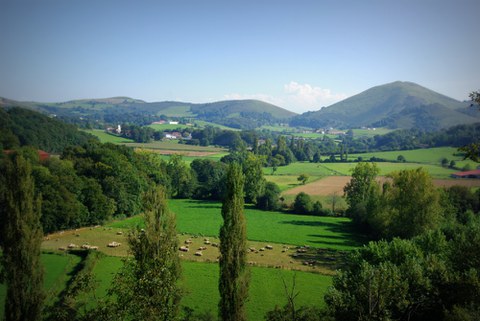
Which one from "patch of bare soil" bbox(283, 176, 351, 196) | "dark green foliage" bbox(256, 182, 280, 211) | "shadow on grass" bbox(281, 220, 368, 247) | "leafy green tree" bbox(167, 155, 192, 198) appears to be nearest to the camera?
"shadow on grass" bbox(281, 220, 368, 247)

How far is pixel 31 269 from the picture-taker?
18000 mm

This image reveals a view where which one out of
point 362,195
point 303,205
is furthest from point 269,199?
point 362,195

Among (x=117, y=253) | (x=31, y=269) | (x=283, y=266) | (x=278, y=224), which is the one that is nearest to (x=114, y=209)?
(x=117, y=253)

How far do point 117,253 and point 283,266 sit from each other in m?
18.8

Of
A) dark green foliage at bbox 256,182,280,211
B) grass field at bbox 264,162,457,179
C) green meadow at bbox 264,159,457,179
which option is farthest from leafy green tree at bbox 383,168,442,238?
grass field at bbox 264,162,457,179

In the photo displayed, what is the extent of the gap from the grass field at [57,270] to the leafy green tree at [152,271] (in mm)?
15717

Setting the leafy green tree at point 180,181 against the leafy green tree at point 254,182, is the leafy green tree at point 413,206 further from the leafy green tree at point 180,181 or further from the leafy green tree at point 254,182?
the leafy green tree at point 180,181

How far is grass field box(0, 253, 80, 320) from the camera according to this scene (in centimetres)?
2831

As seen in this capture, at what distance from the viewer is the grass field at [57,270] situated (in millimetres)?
28312

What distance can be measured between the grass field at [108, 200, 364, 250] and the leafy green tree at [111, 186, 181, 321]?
104 ft

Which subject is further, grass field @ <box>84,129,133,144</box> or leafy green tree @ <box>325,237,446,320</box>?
grass field @ <box>84,129,133,144</box>

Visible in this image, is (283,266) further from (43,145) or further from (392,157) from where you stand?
Result: (392,157)

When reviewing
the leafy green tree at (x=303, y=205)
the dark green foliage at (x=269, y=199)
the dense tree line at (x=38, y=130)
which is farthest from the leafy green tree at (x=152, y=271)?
Answer: the dense tree line at (x=38, y=130)

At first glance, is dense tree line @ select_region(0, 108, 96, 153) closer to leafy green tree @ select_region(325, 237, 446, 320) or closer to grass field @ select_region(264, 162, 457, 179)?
grass field @ select_region(264, 162, 457, 179)
